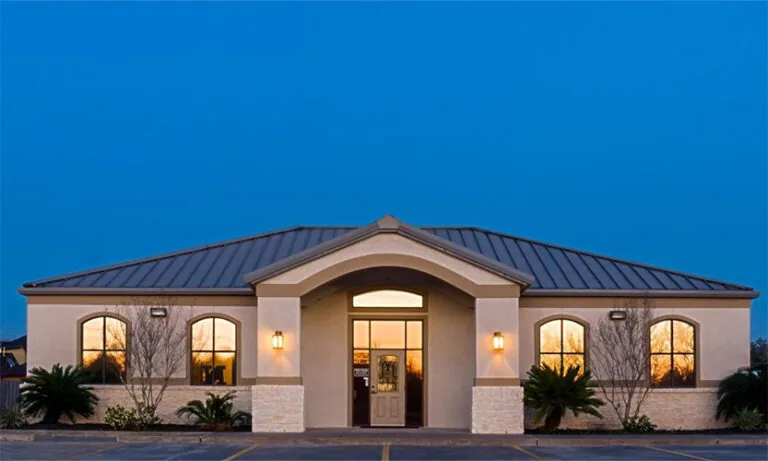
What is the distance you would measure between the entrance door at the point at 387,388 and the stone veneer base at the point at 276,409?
2861mm

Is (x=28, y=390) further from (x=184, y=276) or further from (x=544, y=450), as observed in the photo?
(x=544, y=450)

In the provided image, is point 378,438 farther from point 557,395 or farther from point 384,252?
point 557,395

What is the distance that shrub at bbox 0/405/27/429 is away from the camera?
24188 mm

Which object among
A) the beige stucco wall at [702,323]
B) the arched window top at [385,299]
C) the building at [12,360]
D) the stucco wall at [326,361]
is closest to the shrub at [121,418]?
the stucco wall at [326,361]

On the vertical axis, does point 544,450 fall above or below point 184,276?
below

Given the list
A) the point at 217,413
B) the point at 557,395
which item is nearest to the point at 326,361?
the point at 217,413

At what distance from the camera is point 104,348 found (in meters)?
26.0

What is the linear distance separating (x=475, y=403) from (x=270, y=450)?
17.5 feet

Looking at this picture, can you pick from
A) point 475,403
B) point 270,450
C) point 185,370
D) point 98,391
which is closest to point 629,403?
point 475,403

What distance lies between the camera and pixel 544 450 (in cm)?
2139

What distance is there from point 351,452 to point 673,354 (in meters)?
9.70

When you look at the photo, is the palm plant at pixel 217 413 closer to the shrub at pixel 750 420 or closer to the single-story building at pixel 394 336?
the single-story building at pixel 394 336

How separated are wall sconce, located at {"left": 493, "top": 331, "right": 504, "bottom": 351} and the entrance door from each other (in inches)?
126

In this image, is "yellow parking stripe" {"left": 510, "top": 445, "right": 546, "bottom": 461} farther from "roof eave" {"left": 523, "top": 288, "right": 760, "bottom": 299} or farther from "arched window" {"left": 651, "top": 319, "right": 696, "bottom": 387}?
"arched window" {"left": 651, "top": 319, "right": 696, "bottom": 387}
